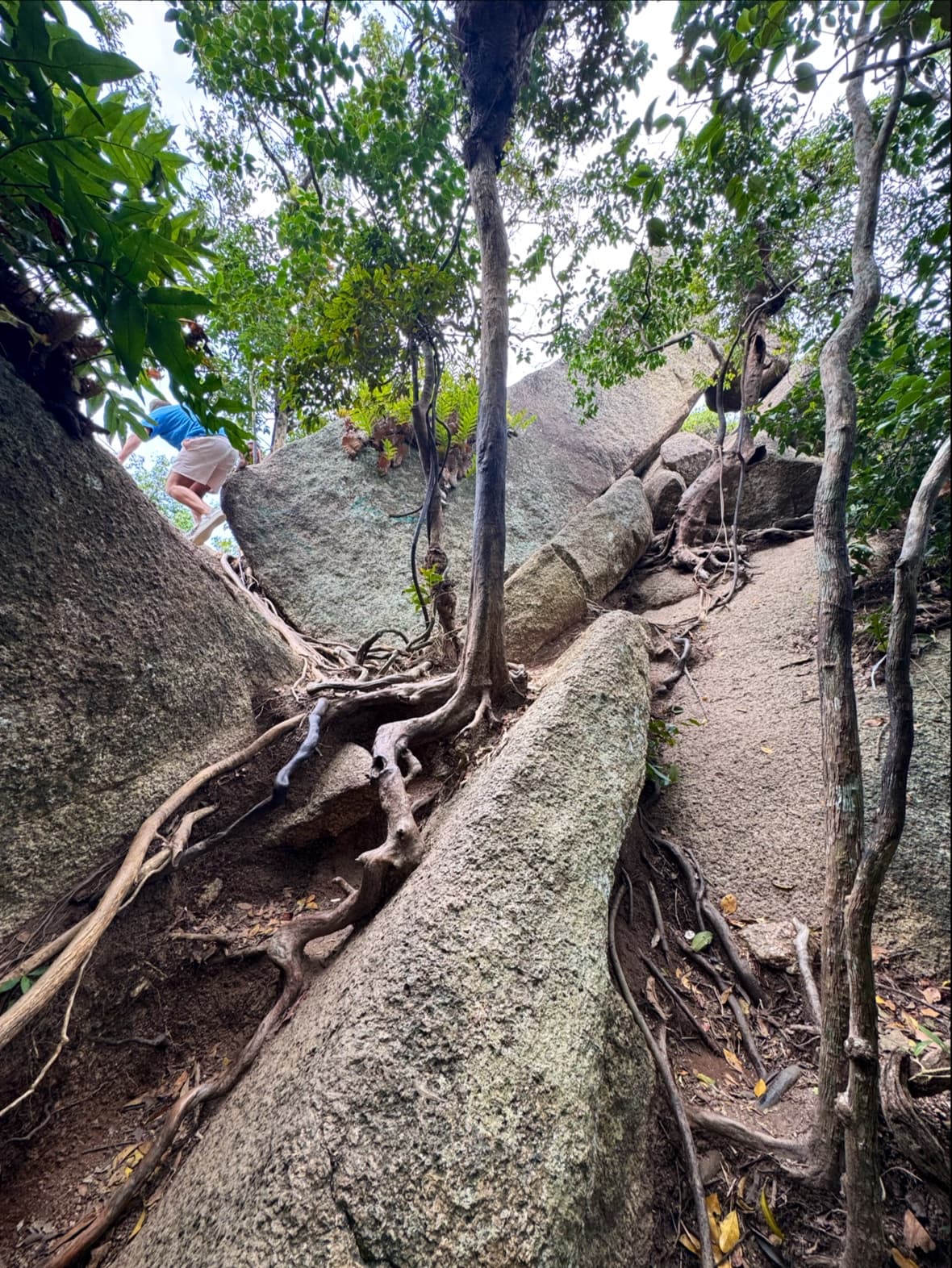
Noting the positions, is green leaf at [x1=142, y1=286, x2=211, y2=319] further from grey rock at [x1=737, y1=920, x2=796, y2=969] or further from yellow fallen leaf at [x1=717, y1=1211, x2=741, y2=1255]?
grey rock at [x1=737, y1=920, x2=796, y2=969]

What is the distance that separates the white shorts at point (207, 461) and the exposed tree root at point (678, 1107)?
16.6 feet

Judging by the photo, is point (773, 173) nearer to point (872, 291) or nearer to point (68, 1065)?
point (872, 291)

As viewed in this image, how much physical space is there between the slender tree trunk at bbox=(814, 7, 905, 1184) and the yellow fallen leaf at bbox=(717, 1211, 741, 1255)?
0.99 feet

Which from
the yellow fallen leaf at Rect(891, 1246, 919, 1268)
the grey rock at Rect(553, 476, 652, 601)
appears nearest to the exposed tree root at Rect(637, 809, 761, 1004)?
the yellow fallen leaf at Rect(891, 1246, 919, 1268)

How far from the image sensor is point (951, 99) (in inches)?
35.2

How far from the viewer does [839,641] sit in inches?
63.7

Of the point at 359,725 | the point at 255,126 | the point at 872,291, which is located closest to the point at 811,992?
the point at 359,725

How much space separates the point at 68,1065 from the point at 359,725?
1705 millimetres

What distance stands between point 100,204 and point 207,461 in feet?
11.6

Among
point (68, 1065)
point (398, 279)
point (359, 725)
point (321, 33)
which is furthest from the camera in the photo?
point (398, 279)

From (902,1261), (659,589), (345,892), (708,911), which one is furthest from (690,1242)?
(659,589)

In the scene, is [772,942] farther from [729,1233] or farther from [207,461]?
[207,461]

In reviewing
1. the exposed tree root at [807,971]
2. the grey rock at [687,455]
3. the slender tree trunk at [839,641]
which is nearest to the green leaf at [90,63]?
the slender tree trunk at [839,641]

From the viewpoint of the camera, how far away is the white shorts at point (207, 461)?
15.8 feet
